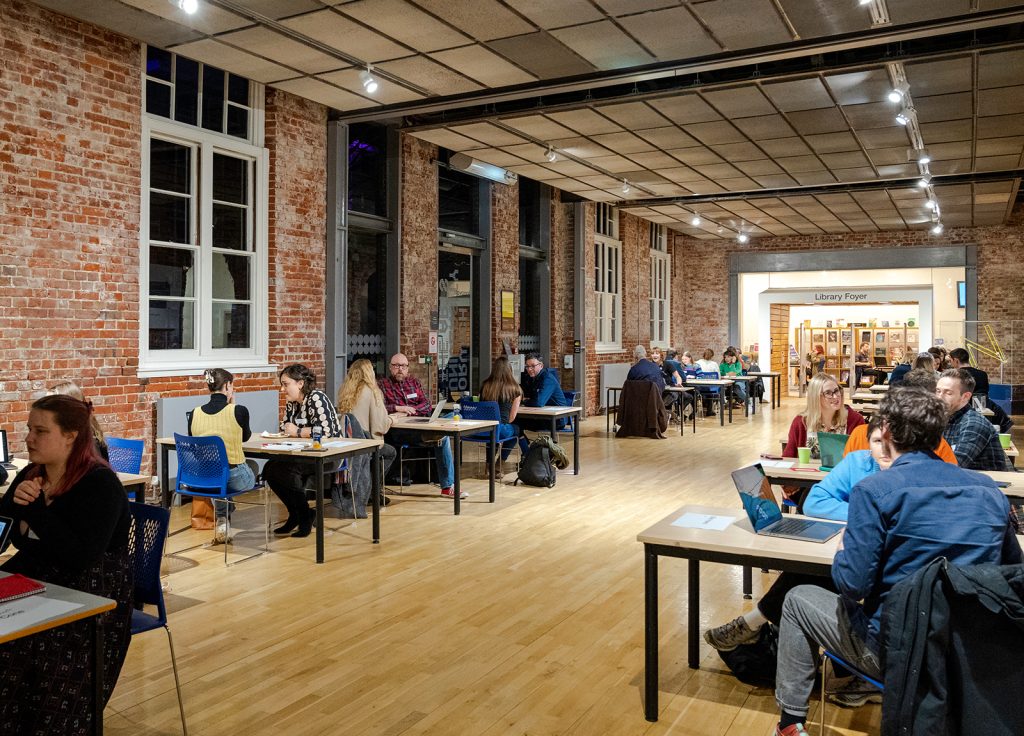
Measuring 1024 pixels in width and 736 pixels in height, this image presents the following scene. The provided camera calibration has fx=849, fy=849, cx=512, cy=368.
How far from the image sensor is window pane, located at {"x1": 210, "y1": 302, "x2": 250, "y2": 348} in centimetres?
824

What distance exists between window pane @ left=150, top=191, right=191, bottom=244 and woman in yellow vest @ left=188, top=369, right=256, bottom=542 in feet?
6.36

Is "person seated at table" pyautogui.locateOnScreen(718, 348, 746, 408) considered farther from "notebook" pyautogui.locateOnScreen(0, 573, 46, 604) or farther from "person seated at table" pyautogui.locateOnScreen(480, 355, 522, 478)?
"notebook" pyautogui.locateOnScreen(0, 573, 46, 604)

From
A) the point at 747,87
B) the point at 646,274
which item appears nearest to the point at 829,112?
the point at 747,87

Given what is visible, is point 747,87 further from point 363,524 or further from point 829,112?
point 363,524

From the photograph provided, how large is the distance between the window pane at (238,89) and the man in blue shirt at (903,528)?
7.31 meters

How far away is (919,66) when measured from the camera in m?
7.30

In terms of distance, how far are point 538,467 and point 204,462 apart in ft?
12.5

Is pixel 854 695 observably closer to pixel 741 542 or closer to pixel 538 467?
pixel 741 542

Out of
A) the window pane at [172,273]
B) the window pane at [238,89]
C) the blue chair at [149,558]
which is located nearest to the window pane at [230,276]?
the window pane at [172,273]

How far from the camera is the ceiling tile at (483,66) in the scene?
7.09 metres

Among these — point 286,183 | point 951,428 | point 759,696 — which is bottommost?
point 759,696

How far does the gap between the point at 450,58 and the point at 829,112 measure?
162 inches

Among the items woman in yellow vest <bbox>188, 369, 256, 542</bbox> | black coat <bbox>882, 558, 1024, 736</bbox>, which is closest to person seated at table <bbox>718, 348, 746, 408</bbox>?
woman in yellow vest <bbox>188, 369, 256, 542</bbox>

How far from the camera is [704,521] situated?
12.0 feet
